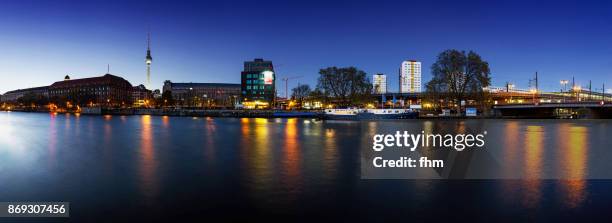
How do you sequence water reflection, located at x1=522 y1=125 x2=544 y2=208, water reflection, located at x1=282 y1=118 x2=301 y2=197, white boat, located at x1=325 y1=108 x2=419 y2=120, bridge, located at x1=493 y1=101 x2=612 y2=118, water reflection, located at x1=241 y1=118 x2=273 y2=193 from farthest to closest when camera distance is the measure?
white boat, located at x1=325 y1=108 x2=419 y2=120 < bridge, located at x1=493 y1=101 x2=612 y2=118 < water reflection, located at x1=282 y1=118 x2=301 y2=197 < water reflection, located at x1=241 y1=118 x2=273 y2=193 < water reflection, located at x1=522 y1=125 x2=544 y2=208

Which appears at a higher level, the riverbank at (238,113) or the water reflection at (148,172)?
the water reflection at (148,172)

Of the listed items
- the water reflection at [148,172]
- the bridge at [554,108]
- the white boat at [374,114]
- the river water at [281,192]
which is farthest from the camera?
the white boat at [374,114]

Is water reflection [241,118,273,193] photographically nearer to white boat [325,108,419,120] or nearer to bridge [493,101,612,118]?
white boat [325,108,419,120]

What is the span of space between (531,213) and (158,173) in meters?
15.7

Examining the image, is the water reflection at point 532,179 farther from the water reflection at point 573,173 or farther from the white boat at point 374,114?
the white boat at point 374,114

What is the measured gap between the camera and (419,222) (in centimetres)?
1188

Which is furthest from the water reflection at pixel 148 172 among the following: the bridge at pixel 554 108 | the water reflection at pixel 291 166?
the bridge at pixel 554 108

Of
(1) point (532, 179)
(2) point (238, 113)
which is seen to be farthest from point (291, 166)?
(2) point (238, 113)

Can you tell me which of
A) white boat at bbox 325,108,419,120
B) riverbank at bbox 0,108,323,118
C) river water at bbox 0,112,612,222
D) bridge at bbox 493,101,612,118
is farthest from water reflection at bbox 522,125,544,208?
riverbank at bbox 0,108,323,118

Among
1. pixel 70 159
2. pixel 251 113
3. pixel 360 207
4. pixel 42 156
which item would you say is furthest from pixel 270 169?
pixel 251 113

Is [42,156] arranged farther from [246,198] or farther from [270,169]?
[246,198]

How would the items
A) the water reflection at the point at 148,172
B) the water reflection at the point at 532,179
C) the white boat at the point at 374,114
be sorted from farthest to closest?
the white boat at the point at 374,114
the water reflection at the point at 148,172
the water reflection at the point at 532,179

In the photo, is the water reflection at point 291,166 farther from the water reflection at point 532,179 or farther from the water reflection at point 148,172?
the water reflection at point 532,179

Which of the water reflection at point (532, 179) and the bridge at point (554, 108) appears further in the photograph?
the bridge at point (554, 108)
